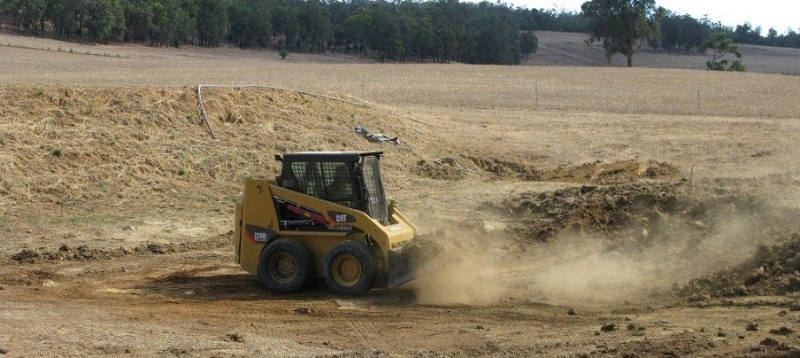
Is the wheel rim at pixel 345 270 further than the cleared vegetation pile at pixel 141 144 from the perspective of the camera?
No

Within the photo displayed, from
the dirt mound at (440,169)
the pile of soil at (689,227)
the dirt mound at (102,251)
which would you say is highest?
the pile of soil at (689,227)

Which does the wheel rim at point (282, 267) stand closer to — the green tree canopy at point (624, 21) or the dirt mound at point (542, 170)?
the dirt mound at point (542, 170)

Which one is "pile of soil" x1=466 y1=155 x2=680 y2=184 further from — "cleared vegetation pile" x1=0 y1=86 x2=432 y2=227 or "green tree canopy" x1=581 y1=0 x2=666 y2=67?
"green tree canopy" x1=581 y1=0 x2=666 y2=67

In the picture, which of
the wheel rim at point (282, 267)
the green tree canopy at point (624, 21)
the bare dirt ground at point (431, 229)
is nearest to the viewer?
the bare dirt ground at point (431, 229)

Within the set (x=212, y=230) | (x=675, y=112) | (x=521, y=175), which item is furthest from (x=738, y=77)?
(x=212, y=230)

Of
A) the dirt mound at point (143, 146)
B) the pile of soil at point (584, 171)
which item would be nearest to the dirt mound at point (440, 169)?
the dirt mound at point (143, 146)

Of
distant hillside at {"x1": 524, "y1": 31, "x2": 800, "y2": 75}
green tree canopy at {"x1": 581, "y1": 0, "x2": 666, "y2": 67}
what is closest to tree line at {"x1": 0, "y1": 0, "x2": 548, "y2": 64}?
distant hillside at {"x1": 524, "y1": 31, "x2": 800, "y2": 75}

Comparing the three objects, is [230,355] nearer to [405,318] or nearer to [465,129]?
[405,318]

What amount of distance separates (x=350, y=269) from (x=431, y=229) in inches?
131

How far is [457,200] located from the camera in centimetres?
2266

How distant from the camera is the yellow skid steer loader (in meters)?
13.8

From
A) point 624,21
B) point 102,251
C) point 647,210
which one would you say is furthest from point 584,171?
point 624,21

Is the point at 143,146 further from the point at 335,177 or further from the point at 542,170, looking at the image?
the point at 335,177

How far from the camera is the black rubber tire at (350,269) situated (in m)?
13.7
